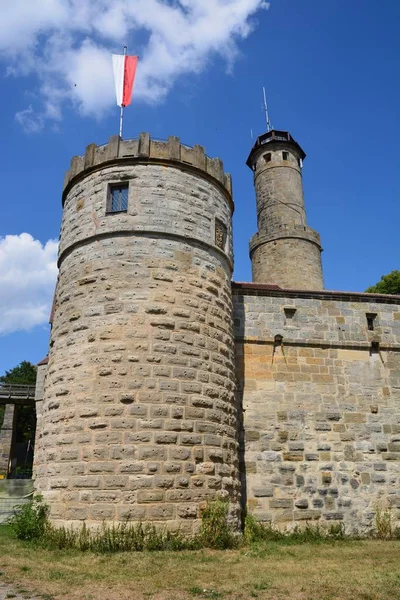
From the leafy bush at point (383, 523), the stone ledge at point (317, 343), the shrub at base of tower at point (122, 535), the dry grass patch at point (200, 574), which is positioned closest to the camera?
the dry grass patch at point (200, 574)

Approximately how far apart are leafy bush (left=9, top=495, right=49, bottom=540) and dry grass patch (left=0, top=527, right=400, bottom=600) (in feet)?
0.65

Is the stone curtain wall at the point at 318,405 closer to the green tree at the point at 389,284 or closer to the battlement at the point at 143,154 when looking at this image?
the battlement at the point at 143,154

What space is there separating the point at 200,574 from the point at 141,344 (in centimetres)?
387

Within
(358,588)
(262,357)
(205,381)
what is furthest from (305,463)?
(358,588)

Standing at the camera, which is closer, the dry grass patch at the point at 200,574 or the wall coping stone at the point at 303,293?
the dry grass patch at the point at 200,574

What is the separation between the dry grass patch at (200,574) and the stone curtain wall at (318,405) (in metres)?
2.72

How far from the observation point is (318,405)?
11.4m

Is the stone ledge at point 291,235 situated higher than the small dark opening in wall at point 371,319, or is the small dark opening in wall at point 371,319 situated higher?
the stone ledge at point 291,235

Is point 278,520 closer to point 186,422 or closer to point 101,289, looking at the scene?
point 186,422

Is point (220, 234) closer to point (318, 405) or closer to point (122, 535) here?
point (318, 405)

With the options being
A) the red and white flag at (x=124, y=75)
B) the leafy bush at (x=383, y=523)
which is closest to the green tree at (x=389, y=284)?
the leafy bush at (x=383, y=523)

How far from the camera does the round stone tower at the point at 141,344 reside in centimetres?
776

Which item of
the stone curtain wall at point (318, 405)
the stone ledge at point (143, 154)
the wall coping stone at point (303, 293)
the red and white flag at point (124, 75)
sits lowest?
the stone curtain wall at point (318, 405)

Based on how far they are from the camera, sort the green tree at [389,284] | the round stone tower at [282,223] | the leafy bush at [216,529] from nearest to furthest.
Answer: the leafy bush at [216,529] < the round stone tower at [282,223] < the green tree at [389,284]
